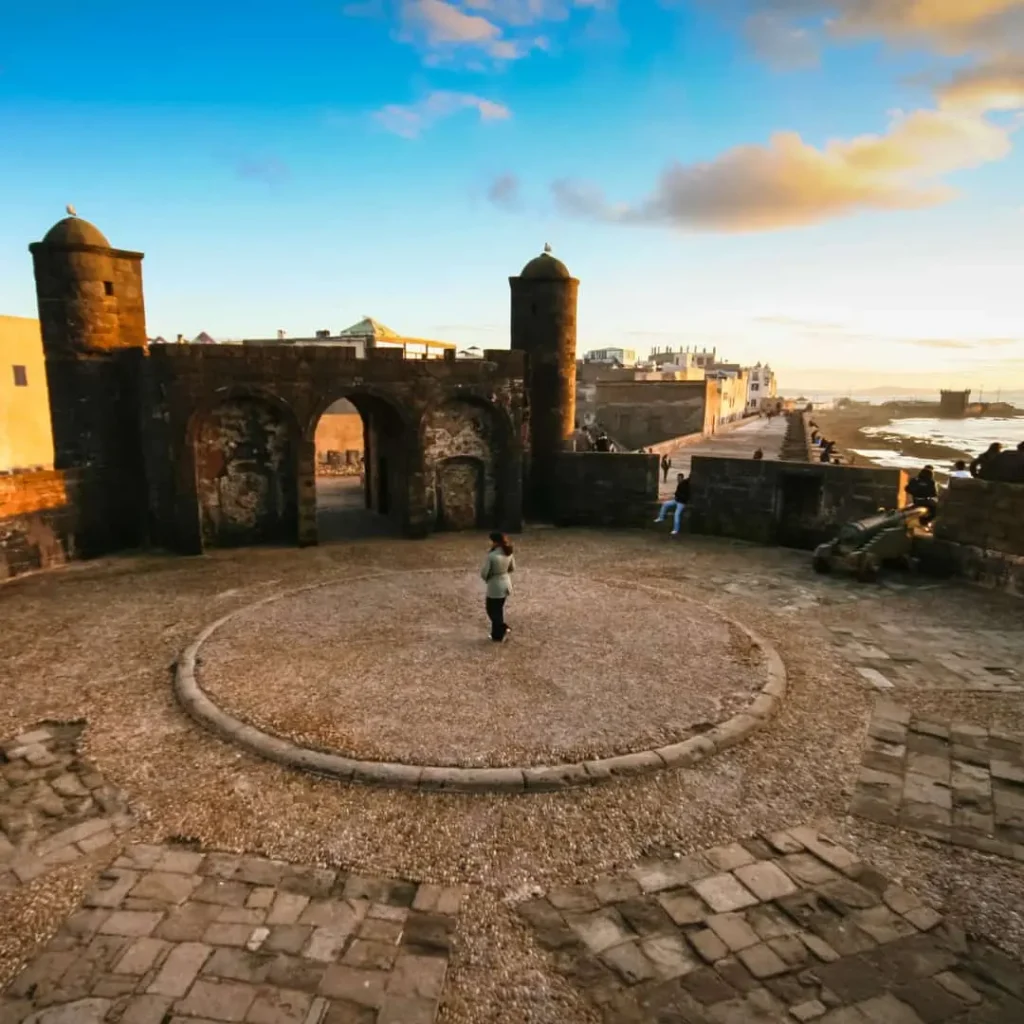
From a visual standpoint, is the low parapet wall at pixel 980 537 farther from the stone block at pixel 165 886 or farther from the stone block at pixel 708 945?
the stone block at pixel 165 886

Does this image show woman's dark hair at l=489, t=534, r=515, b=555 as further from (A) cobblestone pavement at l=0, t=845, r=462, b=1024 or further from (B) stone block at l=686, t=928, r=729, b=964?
(B) stone block at l=686, t=928, r=729, b=964

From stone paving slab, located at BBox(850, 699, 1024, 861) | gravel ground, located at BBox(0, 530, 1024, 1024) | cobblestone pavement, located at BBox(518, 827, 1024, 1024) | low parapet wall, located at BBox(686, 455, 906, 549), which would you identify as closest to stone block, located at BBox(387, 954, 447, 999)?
gravel ground, located at BBox(0, 530, 1024, 1024)

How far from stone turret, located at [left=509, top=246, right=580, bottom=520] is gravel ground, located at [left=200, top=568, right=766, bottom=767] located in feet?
22.4

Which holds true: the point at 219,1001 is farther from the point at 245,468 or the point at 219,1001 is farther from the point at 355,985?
the point at 245,468

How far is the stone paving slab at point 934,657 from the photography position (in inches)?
340

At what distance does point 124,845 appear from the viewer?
5.40 meters

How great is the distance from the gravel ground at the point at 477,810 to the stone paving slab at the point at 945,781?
0.20 m

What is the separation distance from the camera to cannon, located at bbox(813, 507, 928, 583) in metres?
13.3

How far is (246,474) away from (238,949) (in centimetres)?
1264

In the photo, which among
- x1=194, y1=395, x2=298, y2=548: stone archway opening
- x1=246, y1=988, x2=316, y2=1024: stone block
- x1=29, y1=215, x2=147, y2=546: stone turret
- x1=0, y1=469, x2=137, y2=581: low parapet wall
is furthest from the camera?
x1=194, y1=395, x2=298, y2=548: stone archway opening

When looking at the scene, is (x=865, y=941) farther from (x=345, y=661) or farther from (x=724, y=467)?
(x=724, y=467)

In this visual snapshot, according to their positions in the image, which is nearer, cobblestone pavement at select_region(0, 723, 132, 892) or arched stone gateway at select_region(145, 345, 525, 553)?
cobblestone pavement at select_region(0, 723, 132, 892)

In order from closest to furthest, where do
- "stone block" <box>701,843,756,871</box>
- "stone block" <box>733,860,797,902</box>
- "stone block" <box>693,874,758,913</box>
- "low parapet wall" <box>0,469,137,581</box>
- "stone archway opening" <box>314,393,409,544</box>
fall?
"stone block" <box>693,874,758,913</box> → "stone block" <box>733,860,797,902</box> → "stone block" <box>701,843,756,871</box> → "low parapet wall" <box>0,469,137,581</box> → "stone archway opening" <box>314,393,409,544</box>

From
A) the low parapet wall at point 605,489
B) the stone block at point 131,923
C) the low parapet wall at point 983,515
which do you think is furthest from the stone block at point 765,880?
the low parapet wall at point 605,489
